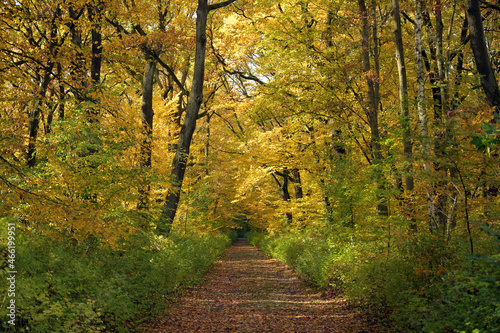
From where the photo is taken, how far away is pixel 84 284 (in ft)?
16.2

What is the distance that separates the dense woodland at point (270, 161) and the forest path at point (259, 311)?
0.54m

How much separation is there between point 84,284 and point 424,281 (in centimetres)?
514

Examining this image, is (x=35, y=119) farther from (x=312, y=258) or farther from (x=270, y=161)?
(x=270, y=161)

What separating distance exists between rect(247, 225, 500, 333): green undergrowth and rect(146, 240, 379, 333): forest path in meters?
0.55

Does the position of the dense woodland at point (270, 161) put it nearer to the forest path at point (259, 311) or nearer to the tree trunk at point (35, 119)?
the tree trunk at point (35, 119)

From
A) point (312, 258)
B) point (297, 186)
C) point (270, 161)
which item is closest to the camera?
point (312, 258)

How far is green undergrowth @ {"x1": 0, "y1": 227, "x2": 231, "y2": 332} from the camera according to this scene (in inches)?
153

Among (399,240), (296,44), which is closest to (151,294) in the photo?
(399,240)

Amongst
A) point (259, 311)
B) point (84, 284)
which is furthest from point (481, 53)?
point (84, 284)

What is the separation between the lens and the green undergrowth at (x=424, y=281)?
148 inches

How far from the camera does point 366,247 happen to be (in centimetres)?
884

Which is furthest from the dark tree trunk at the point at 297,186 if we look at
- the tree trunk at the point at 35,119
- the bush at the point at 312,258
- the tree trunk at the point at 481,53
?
the tree trunk at the point at 481,53

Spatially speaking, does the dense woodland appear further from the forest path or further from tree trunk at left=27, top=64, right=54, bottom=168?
the forest path

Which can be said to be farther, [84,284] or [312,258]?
[312,258]
